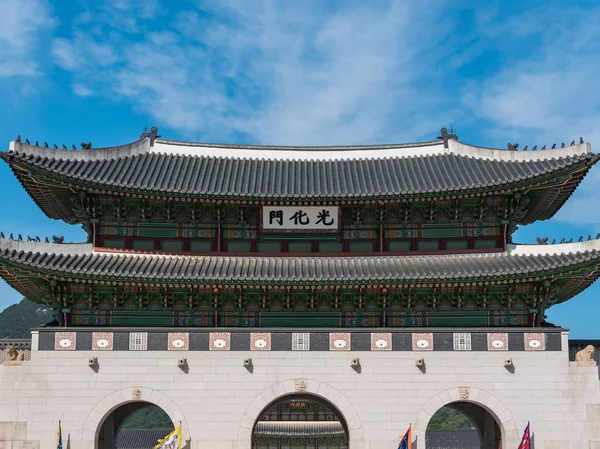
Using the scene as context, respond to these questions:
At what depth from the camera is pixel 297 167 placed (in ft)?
94.8

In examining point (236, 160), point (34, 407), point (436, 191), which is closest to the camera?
point (34, 407)

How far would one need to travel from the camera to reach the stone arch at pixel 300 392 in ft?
74.8

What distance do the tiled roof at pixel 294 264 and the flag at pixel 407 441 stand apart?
4685 mm

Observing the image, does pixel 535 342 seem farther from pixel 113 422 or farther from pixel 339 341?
pixel 113 422

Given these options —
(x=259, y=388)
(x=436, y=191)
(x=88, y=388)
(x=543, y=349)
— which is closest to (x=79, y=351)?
(x=88, y=388)

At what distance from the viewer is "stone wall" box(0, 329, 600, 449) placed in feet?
74.4

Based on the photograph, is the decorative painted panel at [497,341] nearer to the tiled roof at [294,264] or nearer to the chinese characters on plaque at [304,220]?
the tiled roof at [294,264]

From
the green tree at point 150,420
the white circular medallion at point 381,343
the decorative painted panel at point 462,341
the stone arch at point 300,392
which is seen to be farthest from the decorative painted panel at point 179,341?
the green tree at point 150,420

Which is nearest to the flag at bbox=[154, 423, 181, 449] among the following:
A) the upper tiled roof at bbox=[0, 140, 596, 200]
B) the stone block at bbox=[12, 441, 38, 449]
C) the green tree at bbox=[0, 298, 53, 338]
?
the stone block at bbox=[12, 441, 38, 449]

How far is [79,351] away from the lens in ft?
76.5

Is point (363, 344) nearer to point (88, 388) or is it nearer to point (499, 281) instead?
point (499, 281)

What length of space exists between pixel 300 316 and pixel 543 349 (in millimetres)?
7968

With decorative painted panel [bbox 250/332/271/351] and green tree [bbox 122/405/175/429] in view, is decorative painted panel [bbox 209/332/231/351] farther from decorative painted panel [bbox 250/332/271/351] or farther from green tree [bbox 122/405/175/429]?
green tree [bbox 122/405/175/429]

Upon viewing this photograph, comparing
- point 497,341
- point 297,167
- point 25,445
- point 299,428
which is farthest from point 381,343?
point 299,428
